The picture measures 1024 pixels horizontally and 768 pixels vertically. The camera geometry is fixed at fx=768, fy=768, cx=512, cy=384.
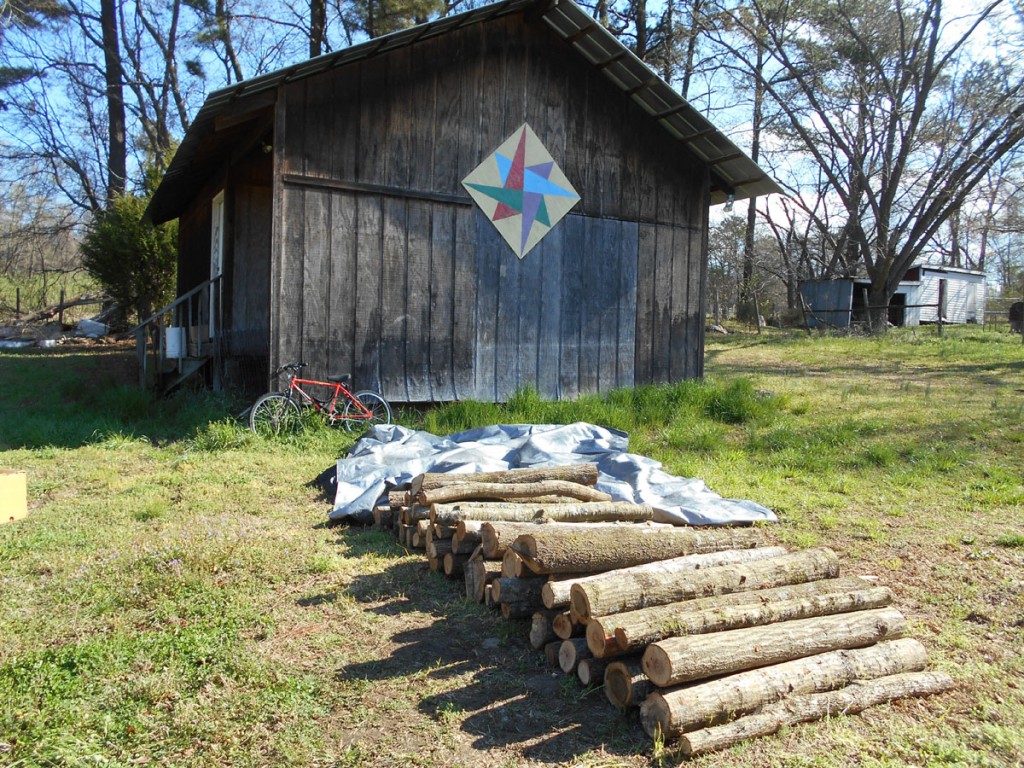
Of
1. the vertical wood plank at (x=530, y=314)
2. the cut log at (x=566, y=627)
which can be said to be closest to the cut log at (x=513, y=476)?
the cut log at (x=566, y=627)

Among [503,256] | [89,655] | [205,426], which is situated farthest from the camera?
[503,256]

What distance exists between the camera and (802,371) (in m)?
15.0

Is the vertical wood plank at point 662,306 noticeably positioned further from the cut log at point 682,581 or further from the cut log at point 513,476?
the cut log at point 682,581

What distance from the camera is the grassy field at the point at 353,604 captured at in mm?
3070

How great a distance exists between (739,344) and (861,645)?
736 inches

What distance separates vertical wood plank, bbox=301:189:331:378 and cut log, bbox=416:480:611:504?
13.8ft

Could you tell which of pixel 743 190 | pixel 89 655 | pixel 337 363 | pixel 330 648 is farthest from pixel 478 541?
pixel 743 190

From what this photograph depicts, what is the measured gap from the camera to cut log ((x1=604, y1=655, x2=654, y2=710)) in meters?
3.25

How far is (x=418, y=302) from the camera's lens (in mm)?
9930

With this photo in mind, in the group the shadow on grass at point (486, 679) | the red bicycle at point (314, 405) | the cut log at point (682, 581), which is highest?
the red bicycle at point (314, 405)

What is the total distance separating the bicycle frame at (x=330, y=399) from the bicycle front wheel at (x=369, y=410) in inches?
0.5

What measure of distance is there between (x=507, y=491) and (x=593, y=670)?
2256 mm

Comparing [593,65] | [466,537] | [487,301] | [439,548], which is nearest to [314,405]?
[487,301]

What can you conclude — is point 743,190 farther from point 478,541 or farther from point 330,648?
point 330,648
